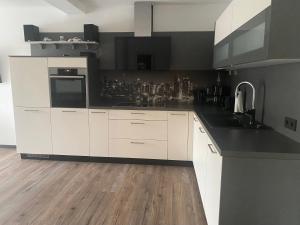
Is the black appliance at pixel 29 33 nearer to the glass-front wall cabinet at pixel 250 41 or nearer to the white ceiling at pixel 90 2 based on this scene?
the white ceiling at pixel 90 2

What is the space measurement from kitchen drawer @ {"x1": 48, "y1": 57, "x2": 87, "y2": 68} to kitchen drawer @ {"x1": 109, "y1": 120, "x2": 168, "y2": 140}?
3.12 ft

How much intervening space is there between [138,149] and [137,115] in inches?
20.5

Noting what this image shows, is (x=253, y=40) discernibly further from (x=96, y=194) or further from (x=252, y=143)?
(x=96, y=194)

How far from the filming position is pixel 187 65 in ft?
12.2

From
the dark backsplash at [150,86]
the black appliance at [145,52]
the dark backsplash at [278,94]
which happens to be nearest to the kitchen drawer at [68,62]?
the dark backsplash at [150,86]

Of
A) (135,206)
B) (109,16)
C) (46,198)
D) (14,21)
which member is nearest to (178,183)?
(135,206)

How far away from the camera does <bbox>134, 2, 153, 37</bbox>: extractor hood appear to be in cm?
364

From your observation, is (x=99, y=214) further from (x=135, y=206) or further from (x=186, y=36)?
(x=186, y=36)

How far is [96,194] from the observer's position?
9.04ft

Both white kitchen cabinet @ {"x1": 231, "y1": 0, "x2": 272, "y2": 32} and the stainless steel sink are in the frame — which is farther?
the stainless steel sink

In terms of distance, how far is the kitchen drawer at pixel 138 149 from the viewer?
3.56 meters

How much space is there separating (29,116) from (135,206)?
2.29 metres

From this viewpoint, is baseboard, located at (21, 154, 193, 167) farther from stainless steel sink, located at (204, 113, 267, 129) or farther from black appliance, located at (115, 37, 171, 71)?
black appliance, located at (115, 37, 171, 71)

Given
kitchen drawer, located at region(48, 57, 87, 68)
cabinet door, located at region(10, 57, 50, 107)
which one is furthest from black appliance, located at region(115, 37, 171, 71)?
cabinet door, located at region(10, 57, 50, 107)
